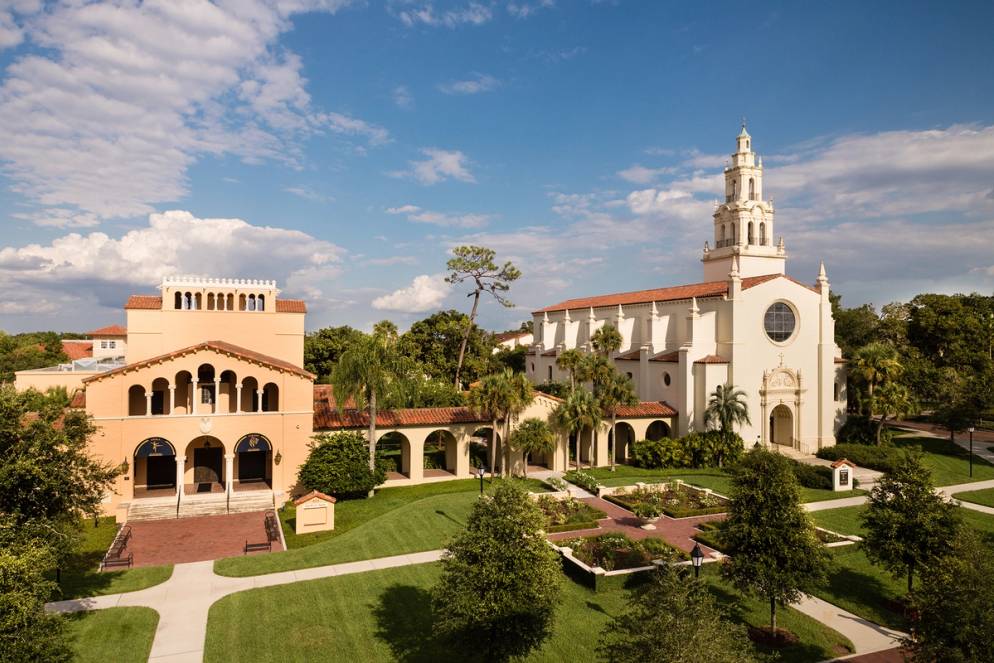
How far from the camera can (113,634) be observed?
1870 centimetres

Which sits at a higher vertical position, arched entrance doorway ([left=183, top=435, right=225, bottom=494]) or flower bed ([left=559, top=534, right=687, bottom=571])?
arched entrance doorway ([left=183, top=435, right=225, bottom=494])

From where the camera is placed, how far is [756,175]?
174ft

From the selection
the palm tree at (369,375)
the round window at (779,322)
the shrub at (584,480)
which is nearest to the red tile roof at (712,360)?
the round window at (779,322)

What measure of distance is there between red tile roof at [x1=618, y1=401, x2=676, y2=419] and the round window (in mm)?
9786

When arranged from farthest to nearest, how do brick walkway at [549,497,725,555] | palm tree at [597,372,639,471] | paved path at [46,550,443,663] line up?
1. palm tree at [597,372,639,471]
2. brick walkway at [549,497,725,555]
3. paved path at [46,550,443,663]

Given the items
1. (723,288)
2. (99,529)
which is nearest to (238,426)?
(99,529)

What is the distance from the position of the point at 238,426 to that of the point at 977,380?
54688 millimetres

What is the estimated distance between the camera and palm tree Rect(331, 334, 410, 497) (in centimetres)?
3494

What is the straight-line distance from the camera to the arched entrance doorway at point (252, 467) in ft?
117

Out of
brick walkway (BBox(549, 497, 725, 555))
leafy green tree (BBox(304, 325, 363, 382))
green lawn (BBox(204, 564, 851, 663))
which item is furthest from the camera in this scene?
leafy green tree (BBox(304, 325, 363, 382))

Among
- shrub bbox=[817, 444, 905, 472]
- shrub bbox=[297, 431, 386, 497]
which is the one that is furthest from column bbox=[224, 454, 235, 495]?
shrub bbox=[817, 444, 905, 472]

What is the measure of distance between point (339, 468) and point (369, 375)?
5.39 m

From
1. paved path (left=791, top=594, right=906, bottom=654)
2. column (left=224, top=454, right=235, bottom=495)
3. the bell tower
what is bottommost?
paved path (left=791, top=594, right=906, bottom=654)

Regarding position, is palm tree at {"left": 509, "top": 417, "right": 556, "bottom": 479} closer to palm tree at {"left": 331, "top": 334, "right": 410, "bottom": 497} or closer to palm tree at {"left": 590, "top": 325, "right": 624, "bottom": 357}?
palm tree at {"left": 331, "top": 334, "right": 410, "bottom": 497}
